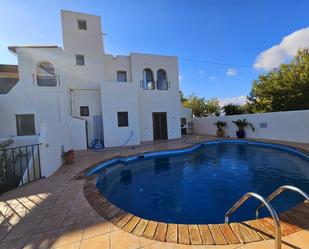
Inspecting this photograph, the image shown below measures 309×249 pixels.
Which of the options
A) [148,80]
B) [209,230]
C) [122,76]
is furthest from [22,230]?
[148,80]

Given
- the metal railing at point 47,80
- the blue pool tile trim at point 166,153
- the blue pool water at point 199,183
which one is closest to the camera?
the blue pool water at point 199,183

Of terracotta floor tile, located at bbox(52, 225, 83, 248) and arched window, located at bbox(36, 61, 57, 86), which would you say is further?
arched window, located at bbox(36, 61, 57, 86)

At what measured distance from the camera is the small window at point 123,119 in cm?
1267

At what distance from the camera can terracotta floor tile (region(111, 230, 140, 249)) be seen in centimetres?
238

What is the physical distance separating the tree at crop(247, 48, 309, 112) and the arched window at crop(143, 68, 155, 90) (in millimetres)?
12565

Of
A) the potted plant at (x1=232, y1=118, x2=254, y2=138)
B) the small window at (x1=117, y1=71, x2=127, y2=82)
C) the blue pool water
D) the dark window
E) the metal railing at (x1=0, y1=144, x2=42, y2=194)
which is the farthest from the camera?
the dark window

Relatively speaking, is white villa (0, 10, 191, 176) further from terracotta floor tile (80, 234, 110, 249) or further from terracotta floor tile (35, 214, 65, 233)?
terracotta floor tile (80, 234, 110, 249)

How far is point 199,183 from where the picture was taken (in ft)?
19.8

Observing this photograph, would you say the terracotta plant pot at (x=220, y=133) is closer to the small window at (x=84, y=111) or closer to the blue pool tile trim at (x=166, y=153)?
the blue pool tile trim at (x=166, y=153)

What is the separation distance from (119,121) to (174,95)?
5703 mm

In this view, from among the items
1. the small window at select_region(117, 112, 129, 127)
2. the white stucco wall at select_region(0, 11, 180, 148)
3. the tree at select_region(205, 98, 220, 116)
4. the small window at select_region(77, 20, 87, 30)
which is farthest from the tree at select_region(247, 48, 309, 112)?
the small window at select_region(77, 20, 87, 30)

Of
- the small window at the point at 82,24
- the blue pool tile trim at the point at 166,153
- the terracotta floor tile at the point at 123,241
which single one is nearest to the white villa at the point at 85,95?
the small window at the point at 82,24

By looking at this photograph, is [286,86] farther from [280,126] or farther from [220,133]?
[220,133]

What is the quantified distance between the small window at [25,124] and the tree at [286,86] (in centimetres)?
2178
